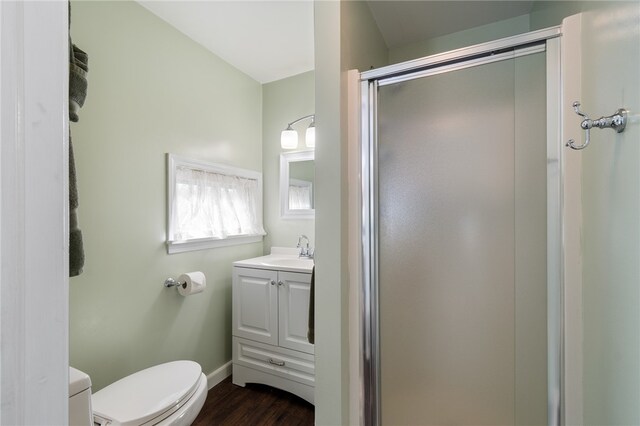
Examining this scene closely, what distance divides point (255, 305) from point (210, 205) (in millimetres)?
772

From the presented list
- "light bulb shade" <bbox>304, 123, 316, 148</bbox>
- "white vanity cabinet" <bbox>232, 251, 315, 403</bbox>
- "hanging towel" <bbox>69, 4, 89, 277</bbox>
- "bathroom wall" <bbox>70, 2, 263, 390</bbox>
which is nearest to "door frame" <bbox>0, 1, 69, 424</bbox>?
"hanging towel" <bbox>69, 4, 89, 277</bbox>

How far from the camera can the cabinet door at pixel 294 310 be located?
6.07 feet

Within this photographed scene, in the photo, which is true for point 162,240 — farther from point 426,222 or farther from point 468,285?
point 468,285

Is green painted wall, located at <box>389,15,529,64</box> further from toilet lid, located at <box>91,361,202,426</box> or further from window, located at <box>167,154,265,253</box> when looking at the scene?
toilet lid, located at <box>91,361,202,426</box>

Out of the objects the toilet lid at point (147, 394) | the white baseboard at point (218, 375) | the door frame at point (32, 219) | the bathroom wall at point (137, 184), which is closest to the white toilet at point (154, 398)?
the toilet lid at point (147, 394)

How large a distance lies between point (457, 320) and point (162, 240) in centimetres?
166

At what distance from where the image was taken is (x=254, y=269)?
6.68ft

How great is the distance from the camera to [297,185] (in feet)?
7.98

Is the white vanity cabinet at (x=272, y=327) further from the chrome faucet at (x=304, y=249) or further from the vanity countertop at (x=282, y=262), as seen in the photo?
the chrome faucet at (x=304, y=249)

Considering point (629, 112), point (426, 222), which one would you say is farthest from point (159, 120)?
point (629, 112)

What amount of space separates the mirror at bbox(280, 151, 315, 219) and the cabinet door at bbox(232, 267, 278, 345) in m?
0.61

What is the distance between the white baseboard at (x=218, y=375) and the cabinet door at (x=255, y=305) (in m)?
0.31

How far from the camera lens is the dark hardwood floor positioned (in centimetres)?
175

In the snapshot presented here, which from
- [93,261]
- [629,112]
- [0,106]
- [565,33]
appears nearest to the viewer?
[0,106]
